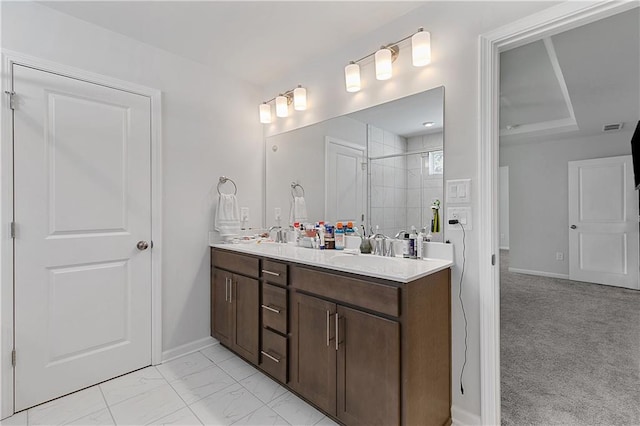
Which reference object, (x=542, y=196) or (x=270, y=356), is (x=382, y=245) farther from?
(x=542, y=196)

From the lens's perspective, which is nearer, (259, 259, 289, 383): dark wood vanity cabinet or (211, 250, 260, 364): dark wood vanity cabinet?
(259, 259, 289, 383): dark wood vanity cabinet

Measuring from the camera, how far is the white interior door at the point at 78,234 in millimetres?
1850

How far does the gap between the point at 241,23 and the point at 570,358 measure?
11.6 ft

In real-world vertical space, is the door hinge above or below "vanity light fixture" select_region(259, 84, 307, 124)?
below

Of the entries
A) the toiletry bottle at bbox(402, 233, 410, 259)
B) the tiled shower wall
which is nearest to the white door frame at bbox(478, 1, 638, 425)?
the toiletry bottle at bbox(402, 233, 410, 259)

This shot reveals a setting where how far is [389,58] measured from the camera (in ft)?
6.38

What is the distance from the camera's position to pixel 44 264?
6.28ft

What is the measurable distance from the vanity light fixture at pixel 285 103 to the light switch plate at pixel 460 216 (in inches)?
61.8

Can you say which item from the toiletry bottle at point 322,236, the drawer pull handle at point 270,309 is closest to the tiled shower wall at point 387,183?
the toiletry bottle at point 322,236

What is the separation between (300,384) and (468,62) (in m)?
2.09

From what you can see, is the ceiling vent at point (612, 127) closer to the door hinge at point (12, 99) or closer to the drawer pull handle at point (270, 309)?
the drawer pull handle at point (270, 309)

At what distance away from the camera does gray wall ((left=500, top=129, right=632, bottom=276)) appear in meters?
5.06

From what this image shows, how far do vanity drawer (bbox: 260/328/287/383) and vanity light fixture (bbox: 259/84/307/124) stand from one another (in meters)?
1.85

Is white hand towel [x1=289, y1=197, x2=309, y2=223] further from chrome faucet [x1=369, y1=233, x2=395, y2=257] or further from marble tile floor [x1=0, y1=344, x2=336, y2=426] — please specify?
marble tile floor [x1=0, y1=344, x2=336, y2=426]
